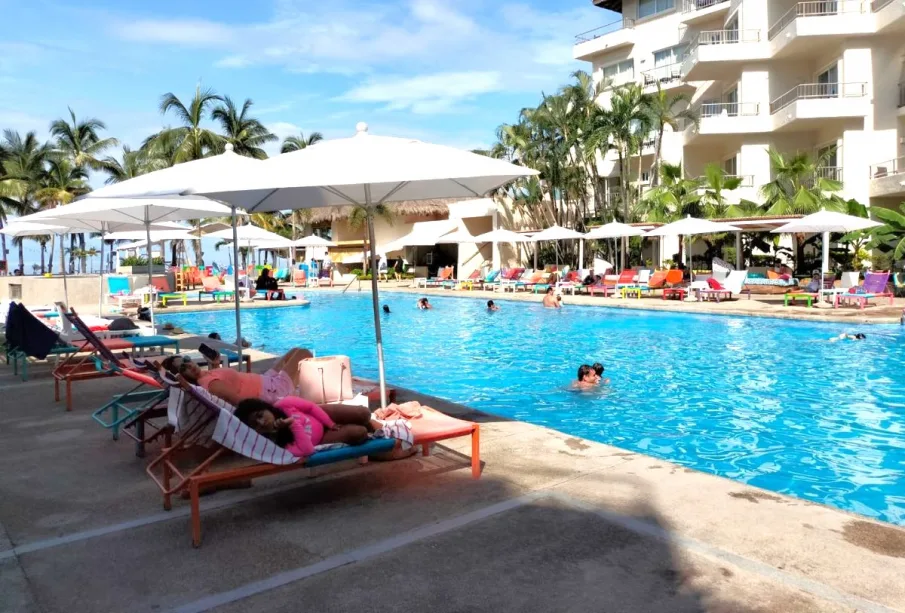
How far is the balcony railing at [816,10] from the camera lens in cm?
2517

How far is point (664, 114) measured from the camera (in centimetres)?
2994

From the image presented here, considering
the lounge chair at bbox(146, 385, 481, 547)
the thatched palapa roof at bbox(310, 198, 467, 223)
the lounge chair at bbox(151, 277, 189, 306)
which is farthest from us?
the thatched palapa roof at bbox(310, 198, 467, 223)

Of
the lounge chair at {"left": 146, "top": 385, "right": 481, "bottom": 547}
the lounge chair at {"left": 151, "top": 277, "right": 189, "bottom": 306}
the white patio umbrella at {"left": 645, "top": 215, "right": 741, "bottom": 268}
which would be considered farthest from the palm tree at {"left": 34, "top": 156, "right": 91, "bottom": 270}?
the lounge chair at {"left": 146, "top": 385, "right": 481, "bottom": 547}

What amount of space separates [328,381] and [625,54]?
1369 inches

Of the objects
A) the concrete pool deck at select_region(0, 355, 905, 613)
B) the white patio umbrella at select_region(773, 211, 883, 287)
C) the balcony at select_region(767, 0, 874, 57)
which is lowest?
the concrete pool deck at select_region(0, 355, 905, 613)

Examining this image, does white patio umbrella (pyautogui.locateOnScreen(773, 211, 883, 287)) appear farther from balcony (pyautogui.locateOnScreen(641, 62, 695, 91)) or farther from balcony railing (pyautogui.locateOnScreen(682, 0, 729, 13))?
balcony railing (pyautogui.locateOnScreen(682, 0, 729, 13))

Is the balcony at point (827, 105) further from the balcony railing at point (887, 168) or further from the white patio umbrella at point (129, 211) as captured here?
the white patio umbrella at point (129, 211)

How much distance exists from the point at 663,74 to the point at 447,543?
34.0 m

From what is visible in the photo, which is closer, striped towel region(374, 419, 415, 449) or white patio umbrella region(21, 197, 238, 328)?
striped towel region(374, 419, 415, 449)

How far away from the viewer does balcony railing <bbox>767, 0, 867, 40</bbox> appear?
25172mm

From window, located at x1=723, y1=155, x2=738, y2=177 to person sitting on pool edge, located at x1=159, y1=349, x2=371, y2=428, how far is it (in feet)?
93.1

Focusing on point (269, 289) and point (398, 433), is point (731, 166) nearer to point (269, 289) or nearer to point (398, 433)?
point (269, 289)

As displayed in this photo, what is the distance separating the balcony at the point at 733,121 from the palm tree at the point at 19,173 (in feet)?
138

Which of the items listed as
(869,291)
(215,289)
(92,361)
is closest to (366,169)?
(92,361)
